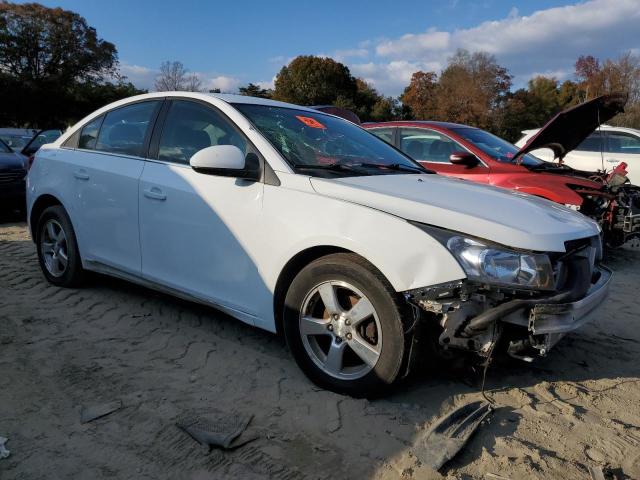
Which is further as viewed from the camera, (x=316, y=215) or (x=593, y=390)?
(x=593, y=390)

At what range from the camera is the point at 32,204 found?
16.3 feet

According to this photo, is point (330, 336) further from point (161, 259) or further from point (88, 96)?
point (88, 96)

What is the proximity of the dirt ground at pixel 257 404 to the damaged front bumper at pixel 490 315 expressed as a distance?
1.51ft

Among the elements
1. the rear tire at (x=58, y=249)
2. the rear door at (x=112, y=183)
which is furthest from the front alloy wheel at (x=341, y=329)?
the rear tire at (x=58, y=249)

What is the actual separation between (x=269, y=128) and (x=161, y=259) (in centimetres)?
118

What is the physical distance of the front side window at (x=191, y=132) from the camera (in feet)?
11.8

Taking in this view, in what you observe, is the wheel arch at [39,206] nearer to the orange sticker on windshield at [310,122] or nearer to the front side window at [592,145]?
the orange sticker on windshield at [310,122]

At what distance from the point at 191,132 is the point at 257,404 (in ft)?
6.43

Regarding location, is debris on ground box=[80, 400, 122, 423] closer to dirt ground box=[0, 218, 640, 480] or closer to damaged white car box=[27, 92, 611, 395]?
dirt ground box=[0, 218, 640, 480]

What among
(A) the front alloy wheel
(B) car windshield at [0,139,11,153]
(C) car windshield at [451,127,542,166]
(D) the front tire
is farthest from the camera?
(B) car windshield at [0,139,11,153]

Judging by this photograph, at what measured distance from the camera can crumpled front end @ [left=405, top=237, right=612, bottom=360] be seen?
2.54 m

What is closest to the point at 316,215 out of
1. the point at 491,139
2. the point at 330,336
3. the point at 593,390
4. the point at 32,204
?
the point at 330,336

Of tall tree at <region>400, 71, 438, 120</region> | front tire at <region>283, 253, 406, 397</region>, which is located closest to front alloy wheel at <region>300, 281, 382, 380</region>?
front tire at <region>283, 253, 406, 397</region>

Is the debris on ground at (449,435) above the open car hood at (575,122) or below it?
below
